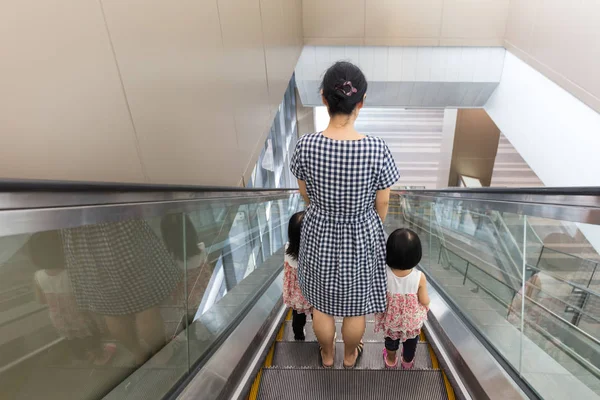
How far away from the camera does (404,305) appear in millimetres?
1804

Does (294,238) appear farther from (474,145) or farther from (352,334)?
(474,145)

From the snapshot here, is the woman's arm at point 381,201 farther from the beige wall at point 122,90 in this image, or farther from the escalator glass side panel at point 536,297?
the beige wall at point 122,90

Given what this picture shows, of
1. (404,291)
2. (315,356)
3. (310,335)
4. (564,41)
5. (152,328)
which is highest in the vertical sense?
(564,41)

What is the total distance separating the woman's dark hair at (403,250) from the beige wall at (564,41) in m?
4.53

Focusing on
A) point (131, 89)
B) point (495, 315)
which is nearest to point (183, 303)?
point (131, 89)

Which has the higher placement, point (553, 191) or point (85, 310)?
point (553, 191)

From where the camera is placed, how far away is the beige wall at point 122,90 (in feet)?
3.44

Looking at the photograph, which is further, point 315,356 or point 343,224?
point 315,356

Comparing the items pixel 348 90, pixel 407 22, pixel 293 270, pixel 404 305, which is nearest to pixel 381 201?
pixel 348 90

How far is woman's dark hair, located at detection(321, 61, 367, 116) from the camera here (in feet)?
4.55

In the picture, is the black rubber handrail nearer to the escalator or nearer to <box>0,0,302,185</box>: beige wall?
the escalator

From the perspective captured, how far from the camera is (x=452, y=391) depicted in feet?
5.69

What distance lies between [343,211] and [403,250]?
45 cm

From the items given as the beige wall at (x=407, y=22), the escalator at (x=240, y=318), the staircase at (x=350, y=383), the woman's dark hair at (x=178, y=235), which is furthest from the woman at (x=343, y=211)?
the beige wall at (x=407, y=22)
